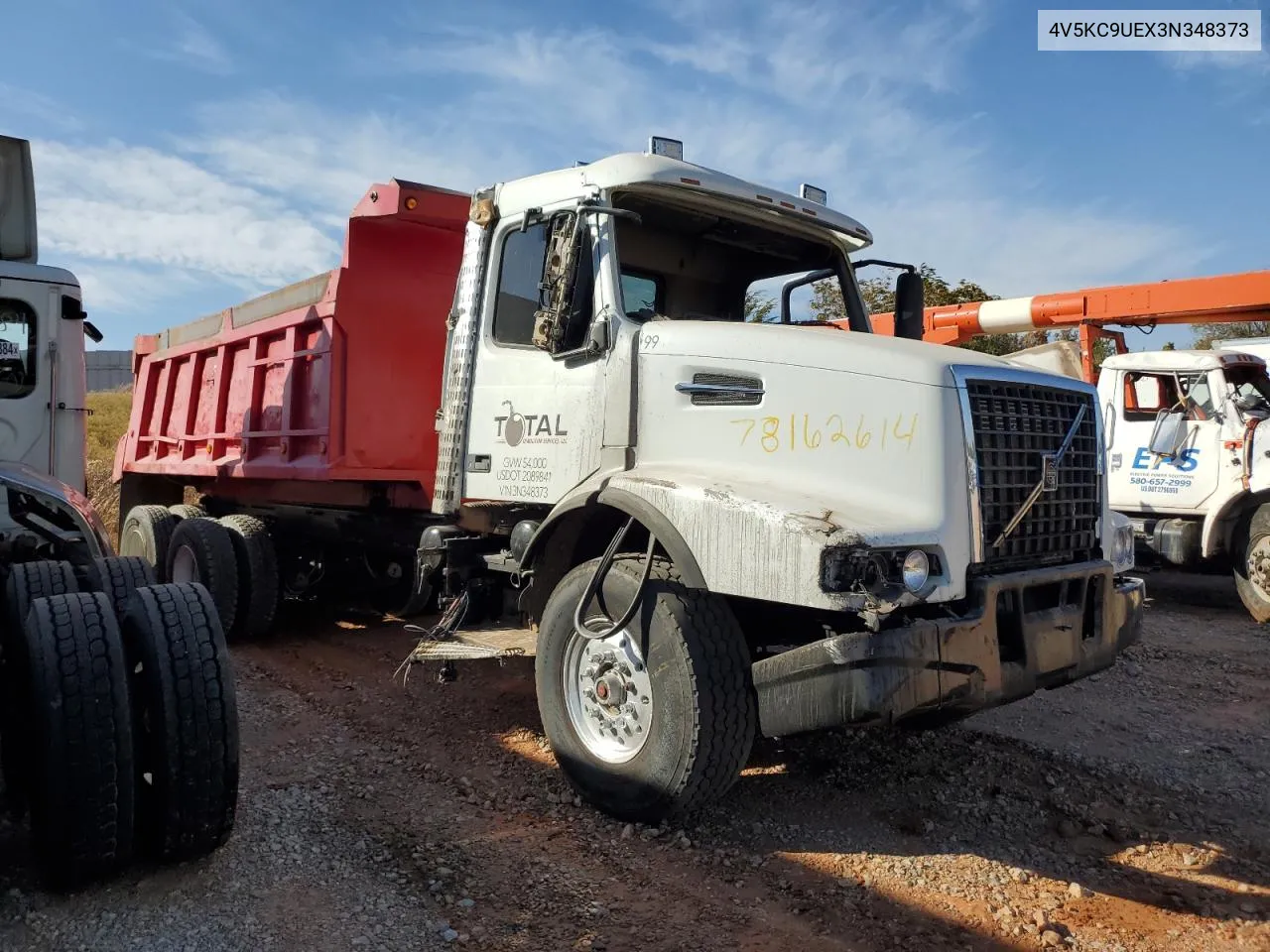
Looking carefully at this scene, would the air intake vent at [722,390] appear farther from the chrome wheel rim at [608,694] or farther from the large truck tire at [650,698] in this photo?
the chrome wheel rim at [608,694]

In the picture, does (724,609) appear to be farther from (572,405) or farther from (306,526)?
(306,526)

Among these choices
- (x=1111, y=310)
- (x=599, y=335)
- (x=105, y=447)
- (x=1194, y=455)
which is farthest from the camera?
(x=105, y=447)

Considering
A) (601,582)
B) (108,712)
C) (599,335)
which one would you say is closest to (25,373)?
(108,712)

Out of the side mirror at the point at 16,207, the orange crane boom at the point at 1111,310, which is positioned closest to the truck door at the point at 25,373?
the side mirror at the point at 16,207

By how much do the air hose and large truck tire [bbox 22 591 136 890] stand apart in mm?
1697

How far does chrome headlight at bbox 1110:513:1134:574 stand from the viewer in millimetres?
4527

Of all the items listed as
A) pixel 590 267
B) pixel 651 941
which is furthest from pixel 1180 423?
pixel 651 941

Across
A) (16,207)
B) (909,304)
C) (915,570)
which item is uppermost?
(16,207)

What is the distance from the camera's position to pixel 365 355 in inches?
252

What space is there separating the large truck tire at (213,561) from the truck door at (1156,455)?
839 cm

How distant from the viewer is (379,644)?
7.31m

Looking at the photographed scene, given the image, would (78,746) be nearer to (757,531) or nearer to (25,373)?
(757,531)

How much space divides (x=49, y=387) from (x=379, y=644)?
9.75 ft

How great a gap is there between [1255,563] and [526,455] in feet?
23.9
